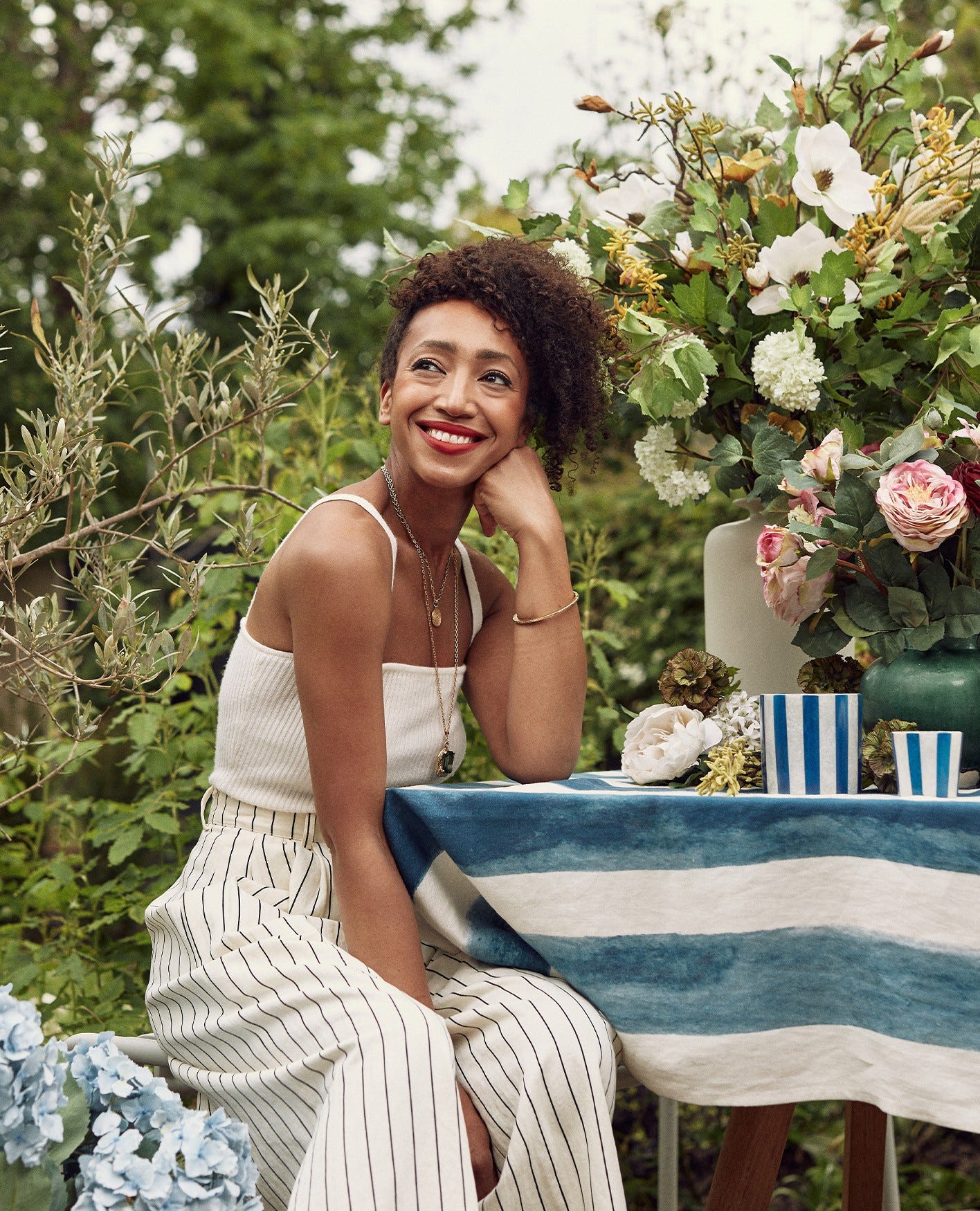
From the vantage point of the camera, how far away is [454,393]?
177 cm

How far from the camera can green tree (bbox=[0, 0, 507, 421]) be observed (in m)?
9.80

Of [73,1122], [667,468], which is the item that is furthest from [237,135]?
[73,1122]

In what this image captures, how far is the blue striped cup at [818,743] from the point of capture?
1447mm

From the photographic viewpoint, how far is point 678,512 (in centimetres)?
439

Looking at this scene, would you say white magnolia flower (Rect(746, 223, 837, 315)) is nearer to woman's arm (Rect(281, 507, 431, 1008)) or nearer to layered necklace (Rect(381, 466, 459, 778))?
layered necklace (Rect(381, 466, 459, 778))

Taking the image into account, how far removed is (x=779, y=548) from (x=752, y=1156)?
2.68 feet

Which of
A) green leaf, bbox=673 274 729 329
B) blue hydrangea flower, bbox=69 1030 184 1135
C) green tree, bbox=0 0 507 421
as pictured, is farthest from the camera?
green tree, bbox=0 0 507 421

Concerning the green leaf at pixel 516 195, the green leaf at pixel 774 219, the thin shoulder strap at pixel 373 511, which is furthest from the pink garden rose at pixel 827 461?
the green leaf at pixel 516 195

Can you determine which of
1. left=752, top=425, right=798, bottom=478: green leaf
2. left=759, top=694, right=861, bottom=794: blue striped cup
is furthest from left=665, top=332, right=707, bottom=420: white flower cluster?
left=759, top=694, right=861, bottom=794: blue striped cup

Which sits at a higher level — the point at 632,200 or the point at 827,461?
the point at 632,200

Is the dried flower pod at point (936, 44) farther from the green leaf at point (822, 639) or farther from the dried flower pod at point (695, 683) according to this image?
the dried flower pod at point (695, 683)

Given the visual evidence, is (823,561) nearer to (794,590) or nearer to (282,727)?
(794,590)

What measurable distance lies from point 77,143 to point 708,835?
390 inches

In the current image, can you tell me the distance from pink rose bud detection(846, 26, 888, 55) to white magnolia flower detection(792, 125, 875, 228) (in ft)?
0.87
